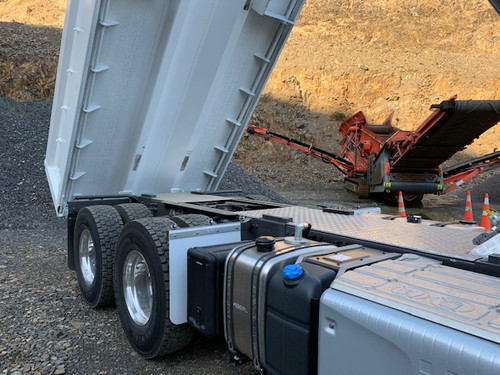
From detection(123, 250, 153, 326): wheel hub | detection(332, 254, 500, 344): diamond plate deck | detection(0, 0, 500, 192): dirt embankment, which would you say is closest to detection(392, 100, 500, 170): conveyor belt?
detection(0, 0, 500, 192): dirt embankment

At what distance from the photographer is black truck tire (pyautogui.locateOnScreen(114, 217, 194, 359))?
2.75 metres

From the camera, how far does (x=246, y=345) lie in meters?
2.24

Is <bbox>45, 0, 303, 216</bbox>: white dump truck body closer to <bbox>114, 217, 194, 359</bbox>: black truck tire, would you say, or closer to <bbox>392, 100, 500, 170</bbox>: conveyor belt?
<bbox>114, 217, 194, 359</bbox>: black truck tire

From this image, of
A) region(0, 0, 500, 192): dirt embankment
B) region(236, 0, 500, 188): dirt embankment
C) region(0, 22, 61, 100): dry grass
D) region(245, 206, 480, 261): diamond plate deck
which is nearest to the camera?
region(245, 206, 480, 261): diamond plate deck

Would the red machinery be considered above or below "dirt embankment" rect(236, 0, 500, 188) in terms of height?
below

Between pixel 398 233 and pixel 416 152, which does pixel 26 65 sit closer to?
pixel 416 152

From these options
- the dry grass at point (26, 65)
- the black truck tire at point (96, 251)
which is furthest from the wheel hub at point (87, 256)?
the dry grass at point (26, 65)

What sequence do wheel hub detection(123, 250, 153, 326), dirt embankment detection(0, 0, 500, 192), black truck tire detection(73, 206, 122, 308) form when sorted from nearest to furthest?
wheel hub detection(123, 250, 153, 326) < black truck tire detection(73, 206, 122, 308) < dirt embankment detection(0, 0, 500, 192)

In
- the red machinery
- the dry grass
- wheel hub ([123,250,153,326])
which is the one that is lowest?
wheel hub ([123,250,153,326])

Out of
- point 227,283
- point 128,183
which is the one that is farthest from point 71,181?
point 227,283

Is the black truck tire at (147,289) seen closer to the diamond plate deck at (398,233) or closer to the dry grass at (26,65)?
the diamond plate deck at (398,233)

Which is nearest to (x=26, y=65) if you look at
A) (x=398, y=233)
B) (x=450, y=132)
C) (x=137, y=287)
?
(x=450, y=132)

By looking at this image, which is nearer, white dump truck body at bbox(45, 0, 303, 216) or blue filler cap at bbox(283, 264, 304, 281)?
blue filler cap at bbox(283, 264, 304, 281)

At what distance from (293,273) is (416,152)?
8960 mm
